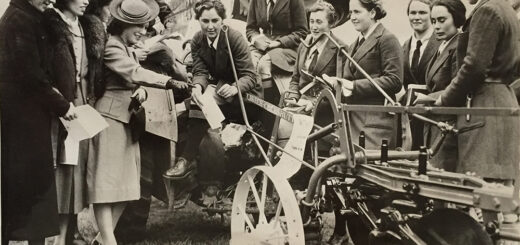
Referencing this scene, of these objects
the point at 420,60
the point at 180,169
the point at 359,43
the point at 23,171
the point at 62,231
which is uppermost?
the point at 359,43

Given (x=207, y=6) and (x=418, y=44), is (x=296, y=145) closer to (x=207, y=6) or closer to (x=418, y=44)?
(x=418, y=44)

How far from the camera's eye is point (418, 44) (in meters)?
4.14

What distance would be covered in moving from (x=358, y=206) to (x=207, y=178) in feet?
4.70

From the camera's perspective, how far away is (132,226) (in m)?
4.61

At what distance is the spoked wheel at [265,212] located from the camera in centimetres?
376

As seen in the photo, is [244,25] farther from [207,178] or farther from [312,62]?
[207,178]

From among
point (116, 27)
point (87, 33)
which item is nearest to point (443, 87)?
point (116, 27)

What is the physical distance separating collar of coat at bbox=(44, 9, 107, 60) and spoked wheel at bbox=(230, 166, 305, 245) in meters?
1.29

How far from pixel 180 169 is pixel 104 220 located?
69cm

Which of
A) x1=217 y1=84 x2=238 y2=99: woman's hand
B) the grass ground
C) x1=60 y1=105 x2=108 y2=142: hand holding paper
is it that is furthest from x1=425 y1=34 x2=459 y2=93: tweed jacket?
x1=60 y1=105 x2=108 y2=142: hand holding paper

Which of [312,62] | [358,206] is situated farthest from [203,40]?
[358,206]

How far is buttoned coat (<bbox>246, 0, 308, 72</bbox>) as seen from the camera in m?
4.61

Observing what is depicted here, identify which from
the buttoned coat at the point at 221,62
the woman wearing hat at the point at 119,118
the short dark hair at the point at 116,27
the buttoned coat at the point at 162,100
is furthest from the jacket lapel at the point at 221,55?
the short dark hair at the point at 116,27

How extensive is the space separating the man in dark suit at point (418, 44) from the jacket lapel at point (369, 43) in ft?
0.61
